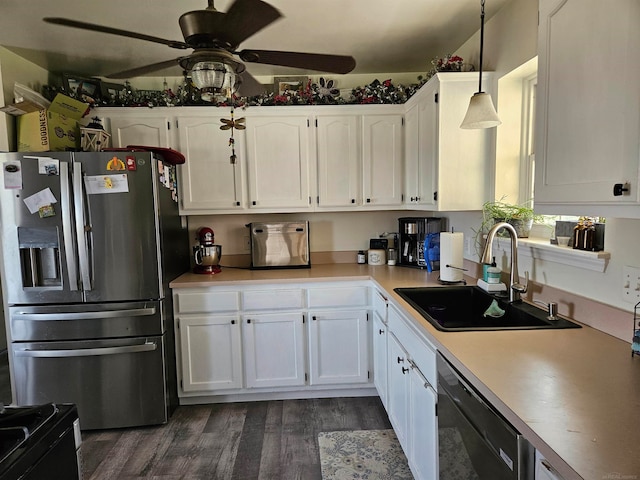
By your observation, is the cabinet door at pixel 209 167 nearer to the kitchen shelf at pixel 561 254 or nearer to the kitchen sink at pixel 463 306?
the kitchen sink at pixel 463 306

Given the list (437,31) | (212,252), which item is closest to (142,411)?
(212,252)

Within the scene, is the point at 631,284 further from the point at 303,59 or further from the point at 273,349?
the point at 273,349

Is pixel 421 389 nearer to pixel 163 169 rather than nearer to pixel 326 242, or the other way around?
pixel 326 242

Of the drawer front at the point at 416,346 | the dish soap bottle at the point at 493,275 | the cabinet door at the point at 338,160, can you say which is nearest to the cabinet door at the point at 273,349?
the drawer front at the point at 416,346

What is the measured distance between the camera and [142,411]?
252 centimetres

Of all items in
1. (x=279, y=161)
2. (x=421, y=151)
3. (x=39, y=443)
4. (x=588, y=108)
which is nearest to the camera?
(x=39, y=443)

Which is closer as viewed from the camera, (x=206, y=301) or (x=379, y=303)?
(x=379, y=303)

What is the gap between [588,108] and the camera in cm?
112

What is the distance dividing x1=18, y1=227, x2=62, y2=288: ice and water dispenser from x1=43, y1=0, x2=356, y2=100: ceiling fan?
1.23 m

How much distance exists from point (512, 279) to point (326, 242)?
1.75 metres

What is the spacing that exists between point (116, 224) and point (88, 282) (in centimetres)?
40

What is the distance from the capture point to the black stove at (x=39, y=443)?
863 mm

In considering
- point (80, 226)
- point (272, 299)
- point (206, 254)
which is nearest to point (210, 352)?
point (272, 299)

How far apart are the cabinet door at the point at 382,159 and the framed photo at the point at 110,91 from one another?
188cm
